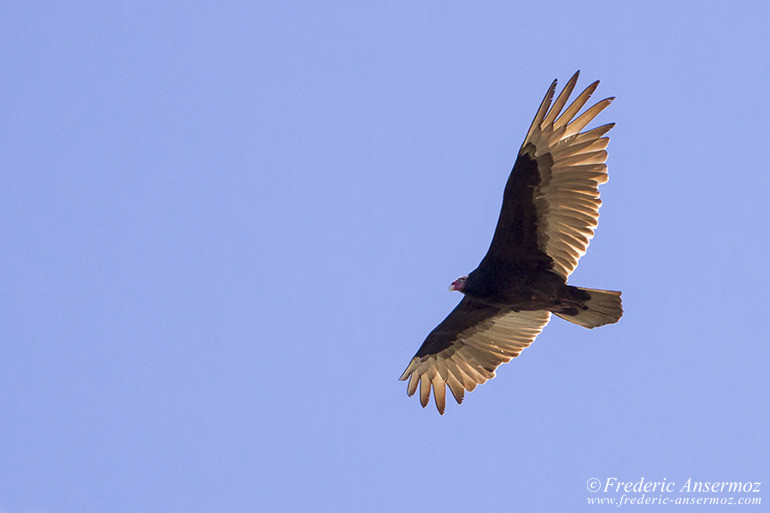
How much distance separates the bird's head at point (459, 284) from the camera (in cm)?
948

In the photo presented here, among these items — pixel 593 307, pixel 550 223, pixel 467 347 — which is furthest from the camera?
pixel 467 347

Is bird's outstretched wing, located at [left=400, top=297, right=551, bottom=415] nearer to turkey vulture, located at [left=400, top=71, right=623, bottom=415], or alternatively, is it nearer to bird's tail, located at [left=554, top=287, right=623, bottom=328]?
turkey vulture, located at [left=400, top=71, right=623, bottom=415]

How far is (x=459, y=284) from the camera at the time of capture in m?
9.49

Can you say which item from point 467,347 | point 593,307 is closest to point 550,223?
point 593,307

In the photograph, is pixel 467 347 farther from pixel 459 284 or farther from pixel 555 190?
pixel 555 190

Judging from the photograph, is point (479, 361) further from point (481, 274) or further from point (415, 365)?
point (481, 274)

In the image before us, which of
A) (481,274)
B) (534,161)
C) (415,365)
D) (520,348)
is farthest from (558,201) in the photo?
(415,365)

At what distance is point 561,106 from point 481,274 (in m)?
1.74

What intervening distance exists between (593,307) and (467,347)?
71.8 inches

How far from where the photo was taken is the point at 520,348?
10.1 metres

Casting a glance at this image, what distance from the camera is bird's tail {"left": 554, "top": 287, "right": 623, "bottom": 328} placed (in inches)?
346

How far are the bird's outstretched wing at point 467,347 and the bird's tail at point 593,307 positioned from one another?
103 cm

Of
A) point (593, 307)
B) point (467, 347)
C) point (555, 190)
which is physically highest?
point (555, 190)

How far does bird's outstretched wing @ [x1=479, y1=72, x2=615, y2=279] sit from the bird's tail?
312 millimetres
